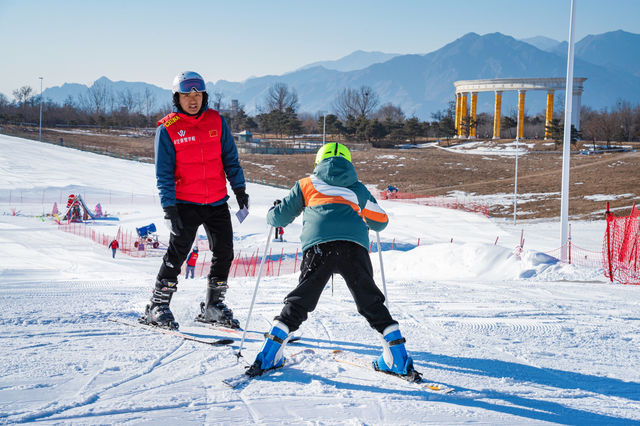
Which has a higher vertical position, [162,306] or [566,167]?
[566,167]

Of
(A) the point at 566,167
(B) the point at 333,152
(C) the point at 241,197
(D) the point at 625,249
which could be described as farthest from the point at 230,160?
(A) the point at 566,167

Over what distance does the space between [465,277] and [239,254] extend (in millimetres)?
10442

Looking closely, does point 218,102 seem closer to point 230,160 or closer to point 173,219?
point 230,160

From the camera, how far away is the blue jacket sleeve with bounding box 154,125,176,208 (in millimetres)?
4137

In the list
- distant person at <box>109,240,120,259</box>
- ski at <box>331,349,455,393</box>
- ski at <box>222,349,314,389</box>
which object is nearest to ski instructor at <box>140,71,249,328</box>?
ski at <box>222,349,314,389</box>

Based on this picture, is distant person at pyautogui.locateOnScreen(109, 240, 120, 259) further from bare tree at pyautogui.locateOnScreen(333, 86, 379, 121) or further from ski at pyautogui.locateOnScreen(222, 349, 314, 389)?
bare tree at pyautogui.locateOnScreen(333, 86, 379, 121)

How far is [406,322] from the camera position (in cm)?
502

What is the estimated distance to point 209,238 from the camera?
446cm

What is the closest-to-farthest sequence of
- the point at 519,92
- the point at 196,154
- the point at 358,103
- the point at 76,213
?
1. the point at 196,154
2. the point at 76,213
3. the point at 519,92
4. the point at 358,103

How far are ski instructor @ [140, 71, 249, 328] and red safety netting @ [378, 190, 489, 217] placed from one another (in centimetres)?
2895

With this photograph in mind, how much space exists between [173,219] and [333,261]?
1.50 m

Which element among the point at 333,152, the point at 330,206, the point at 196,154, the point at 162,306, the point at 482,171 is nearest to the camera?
the point at 330,206

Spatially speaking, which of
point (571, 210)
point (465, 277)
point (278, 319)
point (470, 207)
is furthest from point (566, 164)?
point (470, 207)

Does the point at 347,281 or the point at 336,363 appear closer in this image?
the point at 347,281
